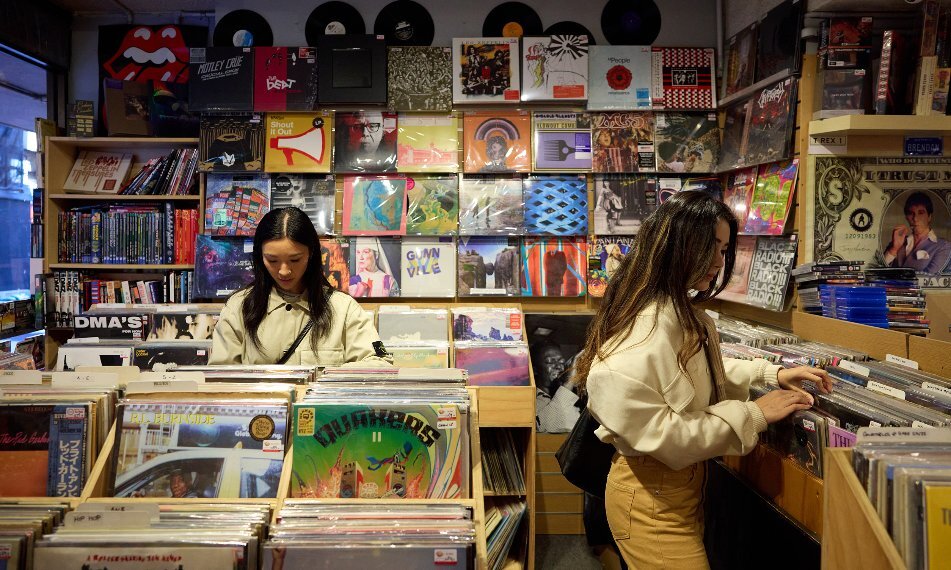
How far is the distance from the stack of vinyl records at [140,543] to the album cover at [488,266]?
2.70 meters

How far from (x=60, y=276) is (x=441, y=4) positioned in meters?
2.82

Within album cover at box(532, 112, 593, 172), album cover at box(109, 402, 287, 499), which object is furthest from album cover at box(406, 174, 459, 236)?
album cover at box(109, 402, 287, 499)

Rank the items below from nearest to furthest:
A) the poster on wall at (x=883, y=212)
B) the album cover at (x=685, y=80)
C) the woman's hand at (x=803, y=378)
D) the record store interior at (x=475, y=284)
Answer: the record store interior at (x=475, y=284) < the woman's hand at (x=803, y=378) < the poster on wall at (x=883, y=212) < the album cover at (x=685, y=80)

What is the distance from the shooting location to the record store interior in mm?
1292

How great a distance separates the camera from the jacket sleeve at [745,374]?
1.77 meters

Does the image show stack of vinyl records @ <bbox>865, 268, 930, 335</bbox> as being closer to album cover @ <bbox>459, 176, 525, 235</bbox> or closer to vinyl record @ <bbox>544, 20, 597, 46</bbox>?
album cover @ <bbox>459, 176, 525, 235</bbox>

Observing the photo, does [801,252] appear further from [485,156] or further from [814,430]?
[485,156]

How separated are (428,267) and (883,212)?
224 cm

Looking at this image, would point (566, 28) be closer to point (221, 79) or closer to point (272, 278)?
point (221, 79)

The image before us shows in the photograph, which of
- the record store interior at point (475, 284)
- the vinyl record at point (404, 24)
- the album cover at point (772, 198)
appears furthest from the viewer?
the vinyl record at point (404, 24)

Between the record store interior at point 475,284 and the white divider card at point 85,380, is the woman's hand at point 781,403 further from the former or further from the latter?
the white divider card at point 85,380

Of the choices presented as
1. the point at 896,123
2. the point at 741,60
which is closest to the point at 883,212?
the point at 896,123

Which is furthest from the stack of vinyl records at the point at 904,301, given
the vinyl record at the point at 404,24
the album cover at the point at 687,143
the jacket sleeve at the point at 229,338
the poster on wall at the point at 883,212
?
the vinyl record at the point at 404,24

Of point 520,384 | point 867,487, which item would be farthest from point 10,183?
point 867,487
